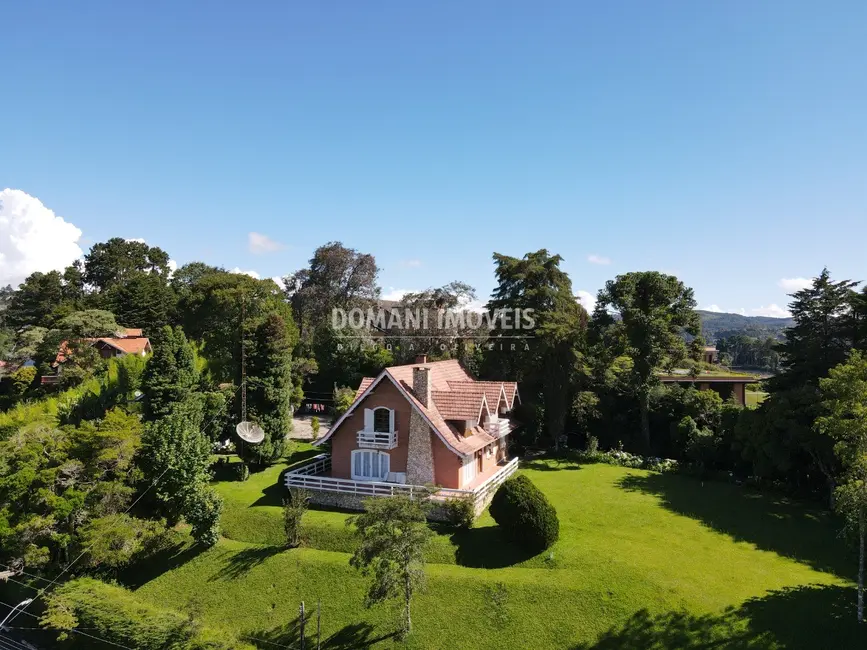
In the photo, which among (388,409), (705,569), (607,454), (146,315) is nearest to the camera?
(705,569)

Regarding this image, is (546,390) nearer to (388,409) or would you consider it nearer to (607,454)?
(607,454)

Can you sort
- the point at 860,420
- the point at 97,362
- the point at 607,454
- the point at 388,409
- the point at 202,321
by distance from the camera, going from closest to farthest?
the point at 860,420, the point at 388,409, the point at 607,454, the point at 97,362, the point at 202,321

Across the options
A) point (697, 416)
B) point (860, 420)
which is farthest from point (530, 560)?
point (697, 416)

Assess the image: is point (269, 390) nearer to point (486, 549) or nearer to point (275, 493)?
point (275, 493)

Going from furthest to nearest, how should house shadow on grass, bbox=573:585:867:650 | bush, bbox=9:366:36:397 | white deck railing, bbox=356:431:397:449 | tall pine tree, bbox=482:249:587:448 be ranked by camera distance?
bush, bbox=9:366:36:397
tall pine tree, bbox=482:249:587:448
white deck railing, bbox=356:431:397:449
house shadow on grass, bbox=573:585:867:650

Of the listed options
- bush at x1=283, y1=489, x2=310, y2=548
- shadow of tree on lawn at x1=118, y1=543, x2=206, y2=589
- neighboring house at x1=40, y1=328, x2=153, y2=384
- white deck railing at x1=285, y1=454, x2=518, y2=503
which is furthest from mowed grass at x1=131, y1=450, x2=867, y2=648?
neighboring house at x1=40, y1=328, x2=153, y2=384

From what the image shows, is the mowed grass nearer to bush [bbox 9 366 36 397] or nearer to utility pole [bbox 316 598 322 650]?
utility pole [bbox 316 598 322 650]

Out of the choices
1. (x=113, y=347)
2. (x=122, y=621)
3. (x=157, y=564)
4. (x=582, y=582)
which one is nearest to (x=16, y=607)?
(x=157, y=564)

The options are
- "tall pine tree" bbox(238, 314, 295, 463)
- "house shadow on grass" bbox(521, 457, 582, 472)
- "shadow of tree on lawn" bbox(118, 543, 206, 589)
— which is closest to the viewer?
"shadow of tree on lawn" bbox(118, 543, 206, 589)
